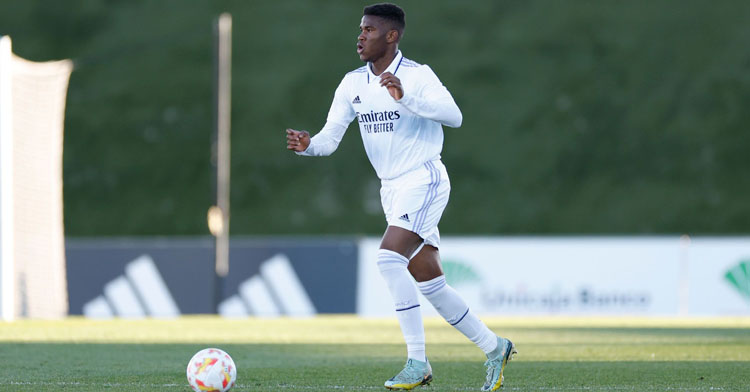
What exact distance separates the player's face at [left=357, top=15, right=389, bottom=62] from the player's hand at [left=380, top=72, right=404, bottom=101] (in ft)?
1.86

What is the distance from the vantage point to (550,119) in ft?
135

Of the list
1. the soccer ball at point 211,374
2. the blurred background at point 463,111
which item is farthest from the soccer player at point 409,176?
the blurred background at point 463,111

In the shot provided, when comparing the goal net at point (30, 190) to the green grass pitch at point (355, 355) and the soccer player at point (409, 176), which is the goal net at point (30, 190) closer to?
the green grass pitch at point (355, 355)

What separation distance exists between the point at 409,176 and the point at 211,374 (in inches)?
71.7

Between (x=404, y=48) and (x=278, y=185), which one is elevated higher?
(x=404, y=48)

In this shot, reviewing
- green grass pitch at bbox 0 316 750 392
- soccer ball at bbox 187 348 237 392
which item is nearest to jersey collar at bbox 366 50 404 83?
green grass pitch at bbox 0 316 750 392

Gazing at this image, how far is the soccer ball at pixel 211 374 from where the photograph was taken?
664 cm

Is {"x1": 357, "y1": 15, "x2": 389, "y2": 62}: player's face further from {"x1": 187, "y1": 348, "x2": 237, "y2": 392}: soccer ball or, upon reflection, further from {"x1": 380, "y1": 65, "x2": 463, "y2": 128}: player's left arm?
{"x1": 187, "y1": 348, "x2": 237, "y2": 392}: soccer ball

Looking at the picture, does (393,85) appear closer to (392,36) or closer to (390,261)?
(392,36)

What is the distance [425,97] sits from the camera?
7.41m

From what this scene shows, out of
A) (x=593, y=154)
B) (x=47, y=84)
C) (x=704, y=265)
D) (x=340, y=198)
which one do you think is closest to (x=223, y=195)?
(x=47, y=84)

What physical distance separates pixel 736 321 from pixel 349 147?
24.4 meters

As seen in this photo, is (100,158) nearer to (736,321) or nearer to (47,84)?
(47,84)

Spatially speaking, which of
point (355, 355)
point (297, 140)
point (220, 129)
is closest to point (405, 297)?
point (297, 140)
